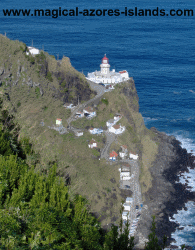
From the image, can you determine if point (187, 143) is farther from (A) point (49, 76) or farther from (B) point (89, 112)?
(A) point (49, 76)

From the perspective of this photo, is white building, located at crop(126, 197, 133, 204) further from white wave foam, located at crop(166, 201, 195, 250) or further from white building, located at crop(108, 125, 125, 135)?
white building, located at crop(108, 125, 125, 135)

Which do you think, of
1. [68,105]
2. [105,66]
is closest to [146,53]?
[105,66]

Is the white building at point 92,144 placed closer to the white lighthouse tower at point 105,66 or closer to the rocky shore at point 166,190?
the rocky shore at point 166,190

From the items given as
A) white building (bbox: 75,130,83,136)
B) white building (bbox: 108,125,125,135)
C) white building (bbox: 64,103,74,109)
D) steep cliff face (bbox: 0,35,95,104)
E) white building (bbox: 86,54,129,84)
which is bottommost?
white building (bbox: 75,130,83,136)

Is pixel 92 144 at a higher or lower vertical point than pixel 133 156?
higher

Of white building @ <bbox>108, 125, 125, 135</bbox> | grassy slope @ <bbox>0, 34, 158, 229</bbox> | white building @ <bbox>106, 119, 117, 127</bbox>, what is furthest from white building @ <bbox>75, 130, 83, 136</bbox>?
white building @ <bbox>106, 119, 117, 127</bbox>
